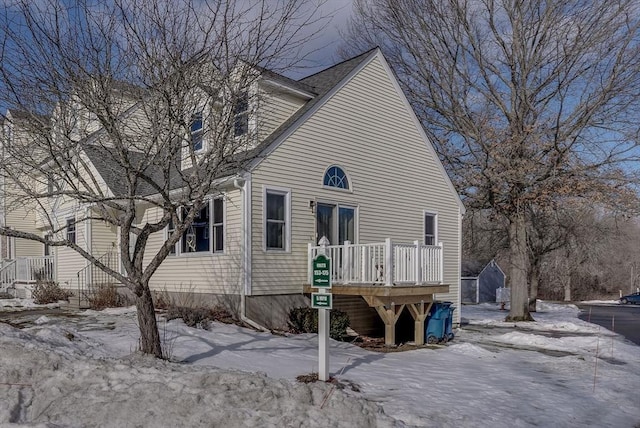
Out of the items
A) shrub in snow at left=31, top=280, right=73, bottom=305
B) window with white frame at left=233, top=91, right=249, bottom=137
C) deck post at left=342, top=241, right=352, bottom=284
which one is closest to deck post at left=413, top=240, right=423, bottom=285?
deck post at left=342, top=241, right=352, bottom=284

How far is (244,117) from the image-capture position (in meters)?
9.27

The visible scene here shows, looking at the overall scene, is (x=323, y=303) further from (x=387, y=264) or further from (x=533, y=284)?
(x=533, y=284)

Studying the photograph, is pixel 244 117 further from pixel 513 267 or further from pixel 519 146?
pixel 513 267

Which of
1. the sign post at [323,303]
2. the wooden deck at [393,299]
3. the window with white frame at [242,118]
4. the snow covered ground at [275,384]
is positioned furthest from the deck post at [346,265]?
the sign post at [323,303]

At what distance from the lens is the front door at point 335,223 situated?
13352 millimetres

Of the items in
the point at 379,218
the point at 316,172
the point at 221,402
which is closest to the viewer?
the point at 221,402

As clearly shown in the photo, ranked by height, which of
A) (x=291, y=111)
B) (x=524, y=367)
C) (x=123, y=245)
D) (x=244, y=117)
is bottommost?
(x=524, y=367)

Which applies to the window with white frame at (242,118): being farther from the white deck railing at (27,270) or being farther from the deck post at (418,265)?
the white deck railing at (27,270)

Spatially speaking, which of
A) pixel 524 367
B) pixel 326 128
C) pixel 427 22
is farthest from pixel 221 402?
pixel 427 22

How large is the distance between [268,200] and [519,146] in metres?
10.2

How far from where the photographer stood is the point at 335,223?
13.6m

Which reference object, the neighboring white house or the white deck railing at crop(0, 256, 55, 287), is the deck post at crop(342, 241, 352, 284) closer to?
the neighboring white house

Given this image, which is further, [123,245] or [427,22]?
[427,22]

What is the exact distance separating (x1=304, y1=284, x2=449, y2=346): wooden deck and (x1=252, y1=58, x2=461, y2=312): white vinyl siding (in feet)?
5.54
